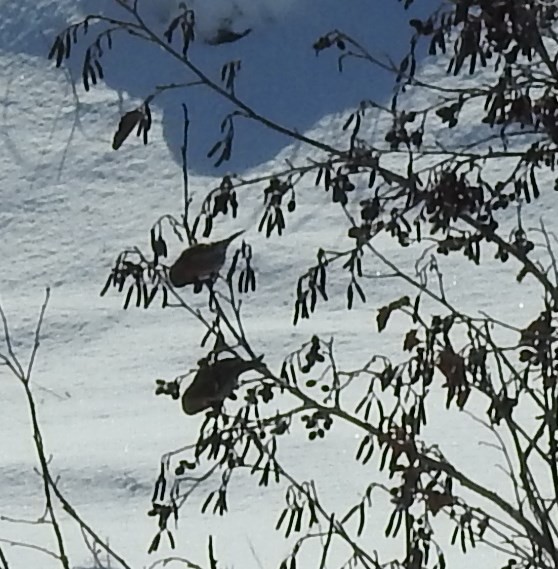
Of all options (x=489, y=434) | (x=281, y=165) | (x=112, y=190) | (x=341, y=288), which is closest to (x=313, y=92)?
(x=281, y=165)

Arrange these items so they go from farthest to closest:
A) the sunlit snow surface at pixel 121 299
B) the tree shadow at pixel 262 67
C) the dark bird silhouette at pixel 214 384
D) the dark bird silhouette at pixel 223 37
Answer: the dark bird silhouette at pixel 223 37 < the tree shadow at pixel 262 67 < the sunlit snow surface at pixel 121 299 < the dark bird silhouette at pixel 214 384

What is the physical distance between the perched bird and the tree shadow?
1101cm

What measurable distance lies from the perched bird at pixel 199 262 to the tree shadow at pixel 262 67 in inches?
433

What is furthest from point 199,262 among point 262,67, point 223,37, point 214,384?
point 223,37

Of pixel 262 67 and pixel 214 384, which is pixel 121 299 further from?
pixel 214 384

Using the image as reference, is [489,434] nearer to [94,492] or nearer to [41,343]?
[94,492]

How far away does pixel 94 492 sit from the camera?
7.34 meters

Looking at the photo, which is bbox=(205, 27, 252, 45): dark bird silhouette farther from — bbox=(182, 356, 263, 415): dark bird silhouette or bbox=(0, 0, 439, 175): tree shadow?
bbox=(182, 356, 263, 415): dark bird silhouette

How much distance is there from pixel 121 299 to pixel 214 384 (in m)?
9.45

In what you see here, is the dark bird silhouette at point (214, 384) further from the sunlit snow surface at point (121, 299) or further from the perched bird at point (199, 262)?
the sunlit snow surface at point (121, 299)

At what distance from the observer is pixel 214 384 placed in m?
2.14

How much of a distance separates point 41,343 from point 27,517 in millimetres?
3896

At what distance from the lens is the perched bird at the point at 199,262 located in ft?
7.00

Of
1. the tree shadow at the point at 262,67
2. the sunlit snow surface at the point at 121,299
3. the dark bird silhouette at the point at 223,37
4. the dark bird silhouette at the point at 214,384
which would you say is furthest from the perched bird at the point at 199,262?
the dark bird silhouette at the point at 223,37
